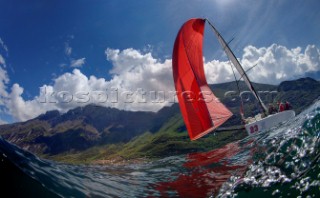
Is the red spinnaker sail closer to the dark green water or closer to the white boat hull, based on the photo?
the white boat hull

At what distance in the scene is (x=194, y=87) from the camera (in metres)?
32.7

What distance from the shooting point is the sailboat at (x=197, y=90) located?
30922 mm

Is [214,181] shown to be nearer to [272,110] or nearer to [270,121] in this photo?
[270,121]

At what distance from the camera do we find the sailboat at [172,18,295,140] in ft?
101

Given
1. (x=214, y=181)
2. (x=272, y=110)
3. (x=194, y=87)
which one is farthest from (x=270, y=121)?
(x=214, y=181)

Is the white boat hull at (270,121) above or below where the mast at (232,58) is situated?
below

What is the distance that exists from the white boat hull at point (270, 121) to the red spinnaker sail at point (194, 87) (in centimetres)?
369

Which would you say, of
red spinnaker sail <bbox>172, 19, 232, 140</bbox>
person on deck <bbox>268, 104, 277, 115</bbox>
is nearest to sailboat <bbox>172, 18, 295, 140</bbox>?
red spinnaker sail <bbox>172, 19, 232, 140</bbox>

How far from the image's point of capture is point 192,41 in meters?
35.6

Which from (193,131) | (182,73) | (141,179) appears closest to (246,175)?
(141,179)

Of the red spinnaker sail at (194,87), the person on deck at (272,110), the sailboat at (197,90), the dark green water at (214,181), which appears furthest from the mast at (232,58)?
the dark green water at (214,181)

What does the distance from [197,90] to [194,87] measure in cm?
57

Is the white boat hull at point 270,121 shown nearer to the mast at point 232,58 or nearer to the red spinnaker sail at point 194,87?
the mast at point 232,58

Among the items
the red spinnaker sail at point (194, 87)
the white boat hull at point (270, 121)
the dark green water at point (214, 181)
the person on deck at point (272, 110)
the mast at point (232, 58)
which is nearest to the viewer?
the dark green water at point (214, 181)
